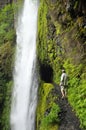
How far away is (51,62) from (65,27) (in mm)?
2281

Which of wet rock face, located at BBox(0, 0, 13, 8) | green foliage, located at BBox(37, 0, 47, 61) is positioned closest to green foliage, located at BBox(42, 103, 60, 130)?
green foliage, located at BBox(37, 0, 47, 61)

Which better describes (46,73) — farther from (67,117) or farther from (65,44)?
(67,117)

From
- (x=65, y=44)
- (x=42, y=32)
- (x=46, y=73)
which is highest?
(x=42, y=32)

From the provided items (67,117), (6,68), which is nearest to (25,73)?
(6,68)

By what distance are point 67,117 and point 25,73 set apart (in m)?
8.55

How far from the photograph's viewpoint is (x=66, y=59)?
1619cm

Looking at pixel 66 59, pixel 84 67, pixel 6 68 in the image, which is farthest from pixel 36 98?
pixel 6 68

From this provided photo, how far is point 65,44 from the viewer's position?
1639 cm

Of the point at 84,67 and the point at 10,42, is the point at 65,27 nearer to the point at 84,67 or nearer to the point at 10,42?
the point at 84,67

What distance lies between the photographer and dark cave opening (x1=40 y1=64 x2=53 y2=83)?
731 inches

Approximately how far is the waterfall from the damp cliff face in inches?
59.7

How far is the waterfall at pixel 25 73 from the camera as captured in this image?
20.1m

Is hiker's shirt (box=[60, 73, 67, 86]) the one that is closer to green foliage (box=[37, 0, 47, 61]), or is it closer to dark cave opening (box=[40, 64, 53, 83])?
dark cave opening (box=[40, 64, 53, 83])

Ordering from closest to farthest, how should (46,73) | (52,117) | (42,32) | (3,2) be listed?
(52,117)
(46,73)
(42,32)
(3,2)
